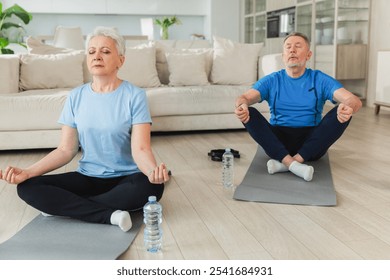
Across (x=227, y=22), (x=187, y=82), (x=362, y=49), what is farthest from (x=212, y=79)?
(x=227, y=22)

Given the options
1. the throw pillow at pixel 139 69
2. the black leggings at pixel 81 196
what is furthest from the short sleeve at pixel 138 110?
the throw pillow at pixel 139 69

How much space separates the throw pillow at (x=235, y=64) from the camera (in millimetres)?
4449

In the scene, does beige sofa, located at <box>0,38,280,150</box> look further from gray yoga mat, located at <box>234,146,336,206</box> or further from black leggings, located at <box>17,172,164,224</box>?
black leggings, located at <box>17,172,164,224</box>

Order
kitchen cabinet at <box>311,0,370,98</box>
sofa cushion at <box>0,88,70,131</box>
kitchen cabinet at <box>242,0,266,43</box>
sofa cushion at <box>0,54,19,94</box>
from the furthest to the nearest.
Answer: kitchen cabinet at <box>242,0,266,43</box> → kitchen cabinet at <box>311,0,370,98</box> → sofa cushion at <box>0,54,19,94</box> → sofa cushion at <box>0,88,70,131</box>

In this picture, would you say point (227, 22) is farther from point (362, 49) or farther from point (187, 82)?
point (187, 82)

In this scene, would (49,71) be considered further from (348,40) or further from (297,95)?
(348,40)

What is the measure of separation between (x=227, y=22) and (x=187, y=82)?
500cm

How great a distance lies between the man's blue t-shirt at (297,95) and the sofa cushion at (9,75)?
7.14 feet

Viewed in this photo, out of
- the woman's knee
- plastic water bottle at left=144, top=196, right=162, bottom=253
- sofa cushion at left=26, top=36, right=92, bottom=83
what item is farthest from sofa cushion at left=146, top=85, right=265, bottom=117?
plastic water bottle at left=144, top=196, right=162, bottom=253

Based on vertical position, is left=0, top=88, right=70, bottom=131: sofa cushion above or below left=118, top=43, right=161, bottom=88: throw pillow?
below

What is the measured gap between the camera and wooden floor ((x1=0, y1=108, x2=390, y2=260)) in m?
1.76

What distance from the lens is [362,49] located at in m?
5.72

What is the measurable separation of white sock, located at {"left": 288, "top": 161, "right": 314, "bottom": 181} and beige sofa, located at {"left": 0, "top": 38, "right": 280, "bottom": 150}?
1.53m

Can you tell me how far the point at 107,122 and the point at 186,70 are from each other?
237cm
